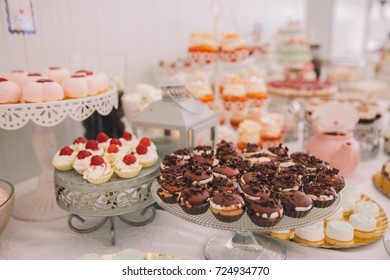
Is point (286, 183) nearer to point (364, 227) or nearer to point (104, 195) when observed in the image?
point (364, 227)

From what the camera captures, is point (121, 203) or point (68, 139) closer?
point (121, 203)

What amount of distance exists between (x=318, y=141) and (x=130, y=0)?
4.82ft

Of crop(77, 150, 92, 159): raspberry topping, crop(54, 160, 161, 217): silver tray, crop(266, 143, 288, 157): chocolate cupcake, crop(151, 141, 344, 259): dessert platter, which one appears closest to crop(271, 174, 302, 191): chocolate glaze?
crop(151, 141, 344, 259): dessert platter

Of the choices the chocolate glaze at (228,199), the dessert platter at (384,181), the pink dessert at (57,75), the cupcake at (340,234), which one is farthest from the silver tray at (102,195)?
the dessert platter at (384,181)

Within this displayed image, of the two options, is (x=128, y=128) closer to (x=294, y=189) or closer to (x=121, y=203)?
(x=121, y=203)

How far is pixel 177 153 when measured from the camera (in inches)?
53.8

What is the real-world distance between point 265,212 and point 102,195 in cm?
55

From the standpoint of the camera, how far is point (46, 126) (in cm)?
135

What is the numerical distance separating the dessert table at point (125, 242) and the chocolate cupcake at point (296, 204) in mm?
263

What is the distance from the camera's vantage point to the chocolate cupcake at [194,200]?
105 centimetres

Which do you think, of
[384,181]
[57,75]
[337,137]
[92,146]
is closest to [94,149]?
[92,146]

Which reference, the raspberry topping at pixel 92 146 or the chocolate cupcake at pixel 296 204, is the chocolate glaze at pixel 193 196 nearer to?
the chocolate cupcake at pixel 296 204
